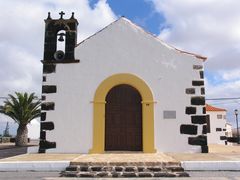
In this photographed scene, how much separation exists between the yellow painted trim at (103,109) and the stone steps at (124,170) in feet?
9.87

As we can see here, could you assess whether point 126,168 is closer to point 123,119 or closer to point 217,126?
point 123,119

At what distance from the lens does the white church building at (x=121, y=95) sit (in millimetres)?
11172

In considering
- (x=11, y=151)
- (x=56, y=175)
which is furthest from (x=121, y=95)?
(x=11, y=151)

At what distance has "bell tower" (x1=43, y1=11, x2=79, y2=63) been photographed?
11719 mm

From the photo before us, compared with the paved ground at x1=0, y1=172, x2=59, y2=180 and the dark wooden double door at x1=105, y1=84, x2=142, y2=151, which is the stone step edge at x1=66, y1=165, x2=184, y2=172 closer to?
the paved ground at x1=0, y1=172, x2=59, y2=180

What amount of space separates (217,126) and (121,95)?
1083cm

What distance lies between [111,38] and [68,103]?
2903 mm

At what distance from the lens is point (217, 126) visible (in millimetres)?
20266

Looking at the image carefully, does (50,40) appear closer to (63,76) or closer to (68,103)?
(63,76)

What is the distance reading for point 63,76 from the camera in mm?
11594

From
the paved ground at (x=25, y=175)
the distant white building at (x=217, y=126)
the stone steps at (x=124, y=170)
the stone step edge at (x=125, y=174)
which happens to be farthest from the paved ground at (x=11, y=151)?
the distant white building at (x=217, y=126)

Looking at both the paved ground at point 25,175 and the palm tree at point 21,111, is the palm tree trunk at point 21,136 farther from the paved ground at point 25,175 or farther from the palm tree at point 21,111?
the paved ground at point 25,175

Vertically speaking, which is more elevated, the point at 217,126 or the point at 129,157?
the point at 217,126

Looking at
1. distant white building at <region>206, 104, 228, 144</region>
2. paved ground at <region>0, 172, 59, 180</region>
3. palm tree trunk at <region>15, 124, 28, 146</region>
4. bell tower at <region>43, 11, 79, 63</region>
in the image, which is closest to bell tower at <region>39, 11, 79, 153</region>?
bell tower at <region>43, 11, 79, 63</region>
